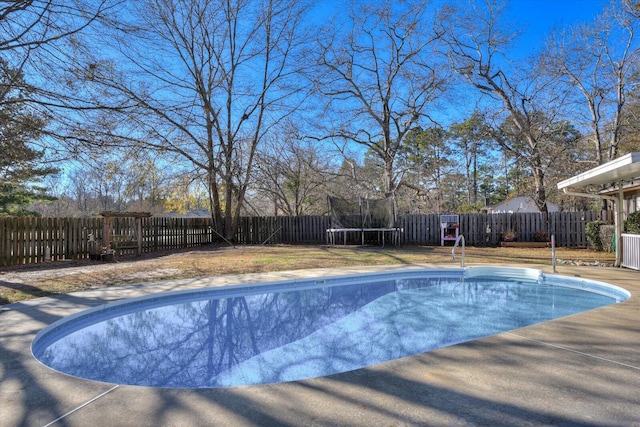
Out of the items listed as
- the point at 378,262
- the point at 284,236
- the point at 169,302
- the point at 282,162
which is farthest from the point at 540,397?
the point at 282,162

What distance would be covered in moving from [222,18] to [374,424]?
1785 centimetres

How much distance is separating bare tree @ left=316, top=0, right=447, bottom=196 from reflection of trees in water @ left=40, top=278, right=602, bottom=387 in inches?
469

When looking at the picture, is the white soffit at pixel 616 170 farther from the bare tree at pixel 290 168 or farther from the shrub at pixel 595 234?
the bare tree at pixel 290 168

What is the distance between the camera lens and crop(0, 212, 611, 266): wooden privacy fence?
9500mm

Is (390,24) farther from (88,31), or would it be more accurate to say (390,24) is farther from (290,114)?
(88,31)

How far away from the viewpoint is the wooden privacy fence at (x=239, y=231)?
31.2 feet

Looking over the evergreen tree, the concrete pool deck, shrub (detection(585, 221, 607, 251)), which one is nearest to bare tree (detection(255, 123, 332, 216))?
shrub (detection(585, 221, 607, 251))

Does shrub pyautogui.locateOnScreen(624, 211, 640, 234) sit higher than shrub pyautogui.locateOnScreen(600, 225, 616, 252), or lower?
higher

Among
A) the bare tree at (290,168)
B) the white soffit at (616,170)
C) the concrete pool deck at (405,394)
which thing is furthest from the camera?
the bare tree at (290,168)

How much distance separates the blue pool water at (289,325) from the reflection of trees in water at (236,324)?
0.01 meters

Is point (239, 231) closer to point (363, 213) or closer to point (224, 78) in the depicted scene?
point (363, 213)

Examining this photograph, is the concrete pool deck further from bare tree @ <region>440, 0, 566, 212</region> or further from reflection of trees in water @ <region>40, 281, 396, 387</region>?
bare tree @ <region>440, 0, 566, 212</region>

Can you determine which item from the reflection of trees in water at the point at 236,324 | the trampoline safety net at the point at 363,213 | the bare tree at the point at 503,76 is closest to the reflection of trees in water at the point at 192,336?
the reflection of trees in water at the point at 236,324

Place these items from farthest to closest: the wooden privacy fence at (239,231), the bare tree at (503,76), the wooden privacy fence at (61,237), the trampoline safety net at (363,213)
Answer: the bare tree at (503,76), the trampoline safety net at (363,213), the wooden privacy fence at (239,231), the wooden privacy fence at (61,237)
